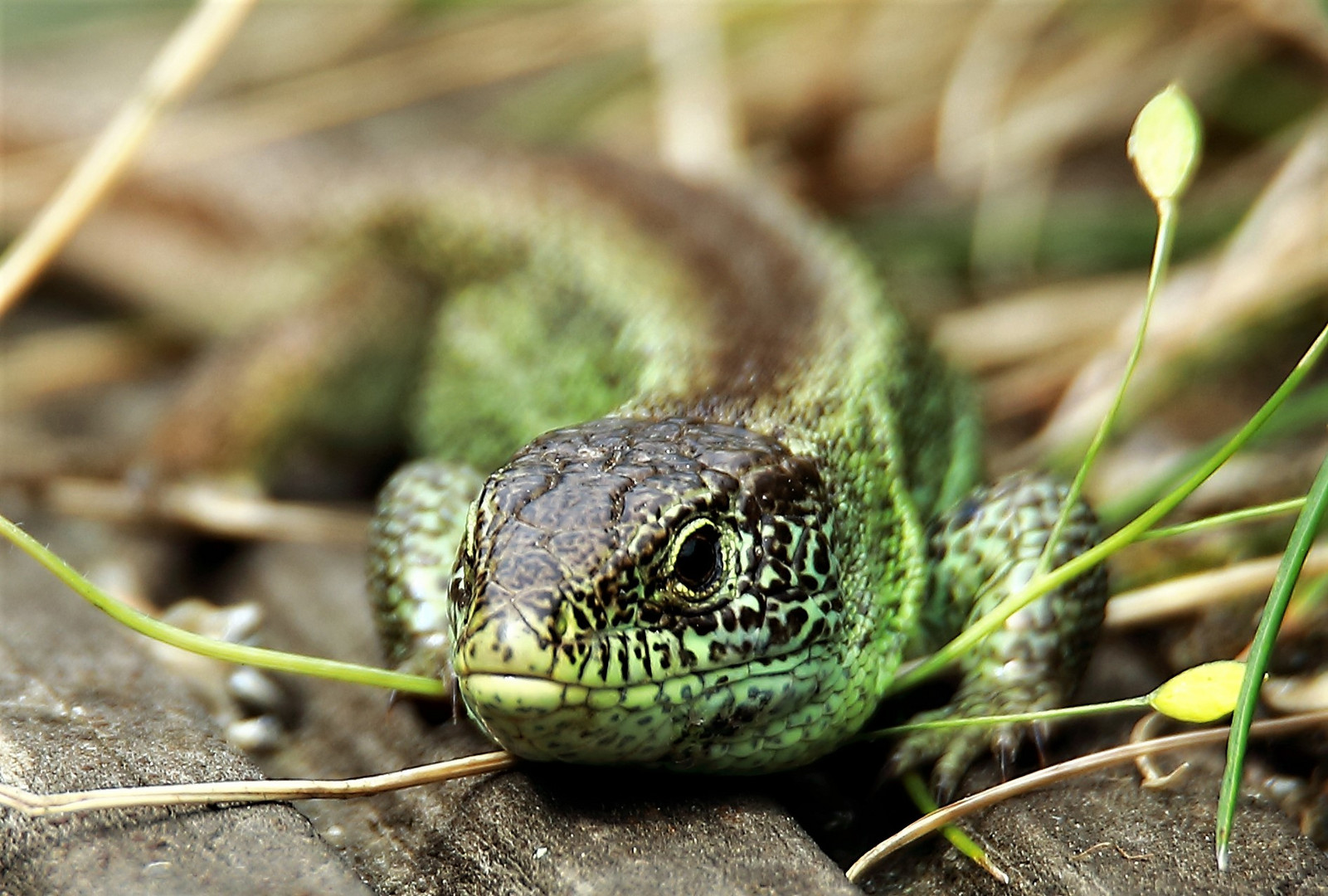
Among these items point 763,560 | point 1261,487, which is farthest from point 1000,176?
point 763,560

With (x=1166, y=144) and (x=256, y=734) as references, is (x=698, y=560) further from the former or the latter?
(x=256, y=734)

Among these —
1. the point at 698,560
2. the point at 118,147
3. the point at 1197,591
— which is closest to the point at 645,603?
the point at 698,560

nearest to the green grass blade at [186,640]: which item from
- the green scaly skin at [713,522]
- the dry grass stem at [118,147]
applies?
the green scaly skin at [713,522]

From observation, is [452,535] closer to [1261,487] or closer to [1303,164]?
[1261,487]

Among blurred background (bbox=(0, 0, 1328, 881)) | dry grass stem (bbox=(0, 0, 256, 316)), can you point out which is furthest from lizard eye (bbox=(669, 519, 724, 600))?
dry grass stem (bbox=(0, 0, 256, 316))

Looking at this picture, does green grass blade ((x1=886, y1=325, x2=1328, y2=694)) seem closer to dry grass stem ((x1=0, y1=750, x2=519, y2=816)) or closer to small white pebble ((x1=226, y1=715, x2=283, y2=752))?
dry grass stem ((x1=0, y1=750, x2=519, y2=816))

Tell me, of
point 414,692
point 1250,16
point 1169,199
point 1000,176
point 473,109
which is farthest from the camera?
point 473,109

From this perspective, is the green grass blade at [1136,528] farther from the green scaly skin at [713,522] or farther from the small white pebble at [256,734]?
the small white pebble at [256,734]
